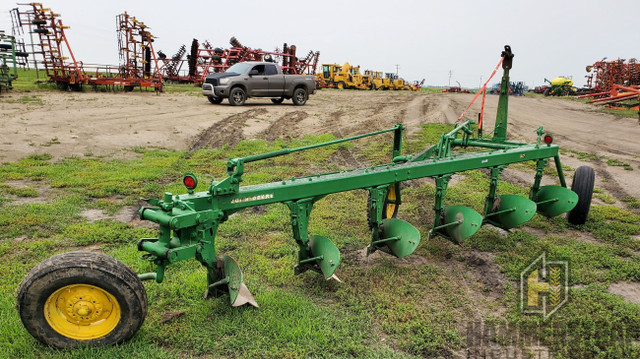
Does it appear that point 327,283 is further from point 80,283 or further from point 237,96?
point 237,96

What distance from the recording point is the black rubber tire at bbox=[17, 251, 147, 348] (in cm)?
255

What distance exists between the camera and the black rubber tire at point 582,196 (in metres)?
5.21

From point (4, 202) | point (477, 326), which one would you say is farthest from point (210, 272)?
point (4, 202)

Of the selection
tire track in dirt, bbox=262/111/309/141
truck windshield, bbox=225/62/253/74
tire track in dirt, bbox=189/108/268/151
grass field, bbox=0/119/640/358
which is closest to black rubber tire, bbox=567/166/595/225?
grass field, bbox=0/119/640/358

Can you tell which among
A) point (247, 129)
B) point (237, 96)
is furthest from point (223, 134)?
point (237, 96)

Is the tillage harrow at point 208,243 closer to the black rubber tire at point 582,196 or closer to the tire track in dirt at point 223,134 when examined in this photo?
the black rubber tire at point 582,196

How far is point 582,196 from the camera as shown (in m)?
5.23

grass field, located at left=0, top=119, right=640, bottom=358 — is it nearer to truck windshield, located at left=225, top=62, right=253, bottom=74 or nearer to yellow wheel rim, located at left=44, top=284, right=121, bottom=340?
yellow wheel rim, located at left=44, top=284, right=121, bottom=340

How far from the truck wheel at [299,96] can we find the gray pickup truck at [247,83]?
266 millimetres

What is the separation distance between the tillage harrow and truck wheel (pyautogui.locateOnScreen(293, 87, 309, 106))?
14721mm

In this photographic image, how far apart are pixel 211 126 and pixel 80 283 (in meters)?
10.3

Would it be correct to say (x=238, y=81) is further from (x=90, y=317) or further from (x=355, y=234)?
(x=90, y=317)

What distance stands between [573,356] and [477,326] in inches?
24.7

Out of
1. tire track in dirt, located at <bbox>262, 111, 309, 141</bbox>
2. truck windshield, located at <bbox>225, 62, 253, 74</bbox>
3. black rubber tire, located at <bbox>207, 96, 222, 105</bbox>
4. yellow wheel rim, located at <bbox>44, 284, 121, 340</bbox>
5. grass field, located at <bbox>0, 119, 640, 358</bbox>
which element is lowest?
grass field, located at <bbox>0, 119, 640, 358</bbox>
